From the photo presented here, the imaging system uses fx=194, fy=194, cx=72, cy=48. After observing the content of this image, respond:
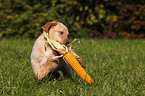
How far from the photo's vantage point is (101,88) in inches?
108

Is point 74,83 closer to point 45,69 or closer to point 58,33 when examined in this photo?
point 45,69

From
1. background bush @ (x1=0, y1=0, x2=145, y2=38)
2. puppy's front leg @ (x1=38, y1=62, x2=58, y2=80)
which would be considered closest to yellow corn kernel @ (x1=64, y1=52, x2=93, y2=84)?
puppy's front leg @ (x1=38, y1=62, x2=58, y2=80)

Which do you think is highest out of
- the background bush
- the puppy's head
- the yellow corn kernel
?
the puppy's head

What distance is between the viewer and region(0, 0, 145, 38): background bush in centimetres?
862

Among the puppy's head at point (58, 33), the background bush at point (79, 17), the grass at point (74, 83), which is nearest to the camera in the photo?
the grass at point (74, 83)

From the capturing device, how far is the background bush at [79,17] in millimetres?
8625

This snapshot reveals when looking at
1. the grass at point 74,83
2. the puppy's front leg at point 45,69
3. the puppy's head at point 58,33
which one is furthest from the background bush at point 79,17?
the puppy's front leg at point 45,69

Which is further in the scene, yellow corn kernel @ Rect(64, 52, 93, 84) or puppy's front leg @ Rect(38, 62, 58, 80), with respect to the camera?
yellow corn kernel @ Rect(64, 52, 93, 84)

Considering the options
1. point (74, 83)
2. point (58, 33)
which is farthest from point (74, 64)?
point (58, 33)

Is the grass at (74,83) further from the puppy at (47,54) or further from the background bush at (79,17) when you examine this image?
the background bush at (79,17)

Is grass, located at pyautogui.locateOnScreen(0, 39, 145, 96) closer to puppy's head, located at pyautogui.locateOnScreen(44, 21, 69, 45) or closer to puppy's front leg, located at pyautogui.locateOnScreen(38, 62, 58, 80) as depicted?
puppy's front leg, located at pyautogui.locateOnScreen(38, 62, 58, 80)

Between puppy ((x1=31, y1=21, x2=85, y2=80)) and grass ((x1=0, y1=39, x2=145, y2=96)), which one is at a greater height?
puppy ((x1=31, y1=21, x2=85, y2=80))

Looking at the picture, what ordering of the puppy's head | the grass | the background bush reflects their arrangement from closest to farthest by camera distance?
the grass → the puppy's head → the background bush

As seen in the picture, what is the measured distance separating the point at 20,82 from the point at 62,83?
0.61 metres
